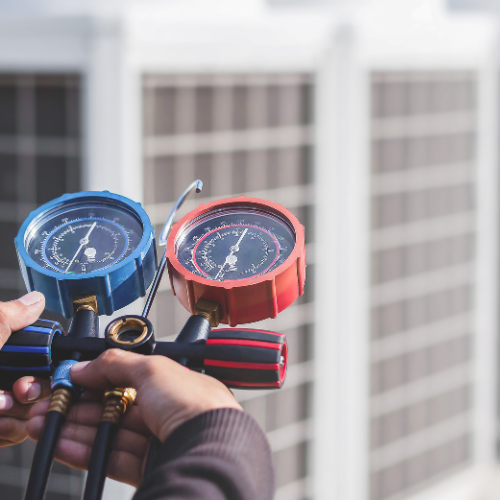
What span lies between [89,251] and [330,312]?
4234 mm

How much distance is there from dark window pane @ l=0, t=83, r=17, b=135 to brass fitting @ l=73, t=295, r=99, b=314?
141 inches

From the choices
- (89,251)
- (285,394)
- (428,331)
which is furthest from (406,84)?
(89,251)

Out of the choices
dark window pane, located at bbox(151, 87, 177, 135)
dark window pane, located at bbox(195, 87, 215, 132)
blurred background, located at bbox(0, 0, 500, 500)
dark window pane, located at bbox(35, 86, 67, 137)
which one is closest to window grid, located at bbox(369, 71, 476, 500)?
blurred background, located at bbox(0, 0, 500, 500)

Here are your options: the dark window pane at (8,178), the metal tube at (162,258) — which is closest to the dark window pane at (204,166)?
the dark window pane at (8,178)

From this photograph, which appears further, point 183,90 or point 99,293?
point 183,90

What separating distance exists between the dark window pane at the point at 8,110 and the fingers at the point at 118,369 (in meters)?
3.70

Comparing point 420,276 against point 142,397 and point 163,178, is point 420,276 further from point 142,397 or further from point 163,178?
point 142,397

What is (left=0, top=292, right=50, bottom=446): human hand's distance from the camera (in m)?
0.68

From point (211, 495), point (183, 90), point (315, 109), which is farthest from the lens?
point (315, 109)

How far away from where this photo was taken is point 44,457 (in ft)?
1.92

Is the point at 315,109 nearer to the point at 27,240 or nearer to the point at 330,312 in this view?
the point at 330,312

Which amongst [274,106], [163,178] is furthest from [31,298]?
[274,106]

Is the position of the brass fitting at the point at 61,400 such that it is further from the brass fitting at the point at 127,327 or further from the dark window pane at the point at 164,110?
the dark window pane at the point at 164,110

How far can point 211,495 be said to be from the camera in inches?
20.5
